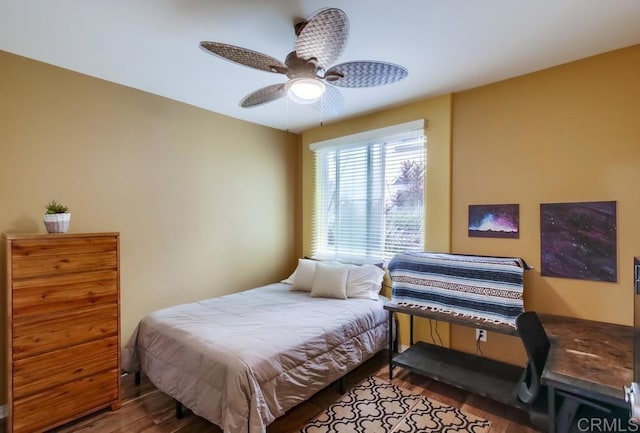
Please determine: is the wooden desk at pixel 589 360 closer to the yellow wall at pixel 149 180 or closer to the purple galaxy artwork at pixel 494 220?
the purple galaxy artwork at pixel 494 220

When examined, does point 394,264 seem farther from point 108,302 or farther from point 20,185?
point 20,185

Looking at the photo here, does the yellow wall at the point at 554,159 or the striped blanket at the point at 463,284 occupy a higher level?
the yellow wall at the point at 554,159

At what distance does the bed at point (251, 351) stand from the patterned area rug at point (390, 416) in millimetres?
215

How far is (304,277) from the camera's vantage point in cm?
337

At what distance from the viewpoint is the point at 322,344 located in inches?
87.7

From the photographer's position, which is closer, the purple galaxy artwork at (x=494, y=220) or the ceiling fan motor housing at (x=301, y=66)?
the ceiling fan motor housing at (x=301, y=66)

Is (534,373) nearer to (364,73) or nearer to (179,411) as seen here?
(364,73)

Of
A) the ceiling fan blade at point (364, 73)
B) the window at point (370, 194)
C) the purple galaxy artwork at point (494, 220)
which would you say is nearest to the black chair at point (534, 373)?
the purple galaxy artwork at point (494, 220)

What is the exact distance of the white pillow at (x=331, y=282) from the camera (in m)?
3.06

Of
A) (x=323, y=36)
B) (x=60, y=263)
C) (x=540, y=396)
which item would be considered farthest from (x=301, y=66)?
(x=540, y=396)

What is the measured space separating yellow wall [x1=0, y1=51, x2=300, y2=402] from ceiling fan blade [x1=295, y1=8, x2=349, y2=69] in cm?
191

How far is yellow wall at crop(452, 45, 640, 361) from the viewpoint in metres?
2.12

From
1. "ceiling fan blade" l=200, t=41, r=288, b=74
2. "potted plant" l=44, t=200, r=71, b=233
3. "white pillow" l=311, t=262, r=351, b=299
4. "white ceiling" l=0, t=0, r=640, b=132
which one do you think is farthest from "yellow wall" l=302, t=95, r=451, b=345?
"potted plant" l=44, t=200, r=71, b=233

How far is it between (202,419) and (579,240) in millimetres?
2921
